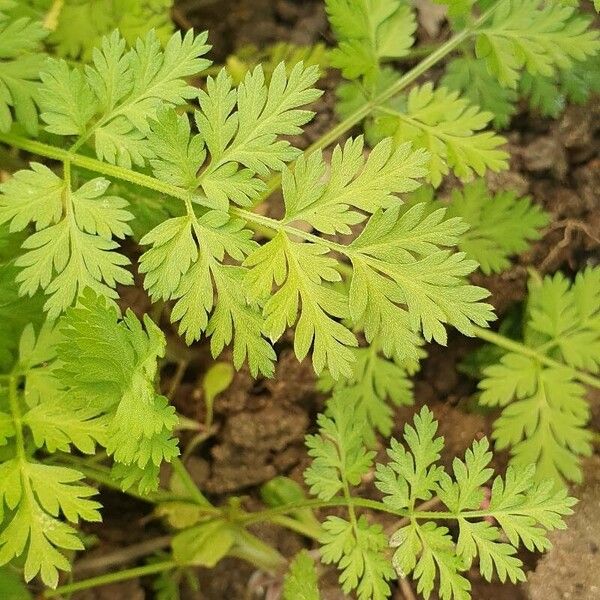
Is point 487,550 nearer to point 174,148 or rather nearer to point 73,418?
point 73,418

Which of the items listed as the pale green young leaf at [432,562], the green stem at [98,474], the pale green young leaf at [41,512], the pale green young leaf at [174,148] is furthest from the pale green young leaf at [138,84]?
the pale green young leaf at [432,562]

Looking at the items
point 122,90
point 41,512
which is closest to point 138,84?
point 122,90

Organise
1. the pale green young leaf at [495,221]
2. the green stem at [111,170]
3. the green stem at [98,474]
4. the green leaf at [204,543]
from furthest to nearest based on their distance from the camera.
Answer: the pale green young leaf at [495,221] → the green leaf at [204,543] → the green stem at [98,474] → the green stem at [111,170]

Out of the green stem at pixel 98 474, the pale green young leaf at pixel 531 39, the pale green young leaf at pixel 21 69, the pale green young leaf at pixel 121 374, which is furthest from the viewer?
the green stem at pixel 98 474

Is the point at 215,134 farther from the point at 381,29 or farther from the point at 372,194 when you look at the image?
the point at 381,29

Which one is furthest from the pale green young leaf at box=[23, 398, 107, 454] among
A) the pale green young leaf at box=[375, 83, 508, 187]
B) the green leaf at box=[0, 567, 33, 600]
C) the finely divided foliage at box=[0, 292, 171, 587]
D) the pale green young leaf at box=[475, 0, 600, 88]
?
the pale green young leaf at box=[475, 0, 600, 88]

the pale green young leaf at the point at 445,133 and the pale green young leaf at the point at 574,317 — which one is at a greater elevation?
the pale green young leaf at the point at 445,133

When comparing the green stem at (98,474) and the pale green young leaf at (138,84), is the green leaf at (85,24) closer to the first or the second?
the pale green young leaf at (138,84)
